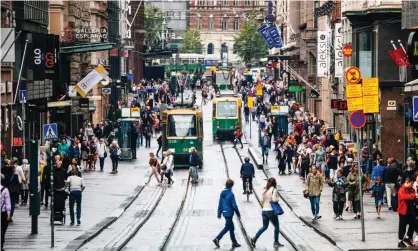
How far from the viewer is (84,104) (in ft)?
221

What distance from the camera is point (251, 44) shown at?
181750mm

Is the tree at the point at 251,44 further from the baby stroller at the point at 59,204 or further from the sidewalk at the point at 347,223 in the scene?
the baby stroller at the point at 59,204

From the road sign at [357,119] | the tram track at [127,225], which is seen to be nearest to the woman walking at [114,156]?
the tram track at [127,225]

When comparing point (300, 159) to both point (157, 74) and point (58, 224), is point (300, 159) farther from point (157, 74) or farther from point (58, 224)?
point (157, 74)

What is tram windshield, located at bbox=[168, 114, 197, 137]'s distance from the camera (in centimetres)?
6469

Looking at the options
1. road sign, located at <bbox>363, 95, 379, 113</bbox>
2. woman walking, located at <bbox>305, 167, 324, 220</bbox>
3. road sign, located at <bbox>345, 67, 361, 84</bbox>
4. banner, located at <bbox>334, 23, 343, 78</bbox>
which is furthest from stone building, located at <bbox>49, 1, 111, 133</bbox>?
road sign, located at <bbox>363, 95, 379, 113</bbox>

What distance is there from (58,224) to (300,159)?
2133cm

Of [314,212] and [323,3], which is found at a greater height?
[323,3]

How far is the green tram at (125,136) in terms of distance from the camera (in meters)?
66.1

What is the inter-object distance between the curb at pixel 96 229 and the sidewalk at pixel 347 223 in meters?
5.30

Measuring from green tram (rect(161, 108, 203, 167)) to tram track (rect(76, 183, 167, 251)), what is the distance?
12.1 meters

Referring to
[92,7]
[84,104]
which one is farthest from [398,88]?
[92,7]

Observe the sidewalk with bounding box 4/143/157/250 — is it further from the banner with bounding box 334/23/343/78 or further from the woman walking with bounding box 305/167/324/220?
the banner with bounding box 334/23/343/78

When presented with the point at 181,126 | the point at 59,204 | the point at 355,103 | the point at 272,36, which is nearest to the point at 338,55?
the point at 181,126
